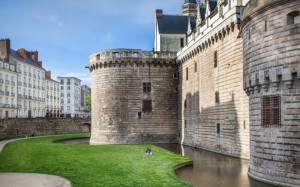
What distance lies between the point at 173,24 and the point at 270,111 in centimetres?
3380

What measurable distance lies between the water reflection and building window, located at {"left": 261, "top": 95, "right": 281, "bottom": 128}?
9.10 feet

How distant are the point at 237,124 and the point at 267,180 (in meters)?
10.3

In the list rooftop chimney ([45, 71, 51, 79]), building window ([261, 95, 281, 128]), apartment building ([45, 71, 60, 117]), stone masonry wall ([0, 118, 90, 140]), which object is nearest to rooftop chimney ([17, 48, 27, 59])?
apartment building ([45, 71, 60, 117])

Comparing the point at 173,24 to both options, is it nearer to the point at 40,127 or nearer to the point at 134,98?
the point at 134,98

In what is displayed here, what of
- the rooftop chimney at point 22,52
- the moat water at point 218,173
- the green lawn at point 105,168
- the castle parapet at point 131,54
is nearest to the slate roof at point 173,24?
the castle parapet at point 131,54

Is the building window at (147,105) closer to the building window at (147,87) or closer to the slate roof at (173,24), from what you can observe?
the building window at (147,87)

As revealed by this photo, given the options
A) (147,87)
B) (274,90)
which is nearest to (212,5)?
(147,87)

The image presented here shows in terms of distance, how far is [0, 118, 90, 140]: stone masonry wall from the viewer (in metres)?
51.3

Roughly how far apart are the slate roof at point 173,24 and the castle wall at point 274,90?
2967 cm

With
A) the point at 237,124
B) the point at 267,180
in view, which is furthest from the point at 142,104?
the point at 267,180

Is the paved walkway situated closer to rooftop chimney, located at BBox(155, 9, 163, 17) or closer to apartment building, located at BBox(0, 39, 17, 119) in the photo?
rooftop chimney, located at BBox(155, 9, 163, 17)

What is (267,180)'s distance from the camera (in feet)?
52.1

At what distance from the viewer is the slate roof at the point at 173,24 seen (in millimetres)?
47031

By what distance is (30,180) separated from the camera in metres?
17.0
